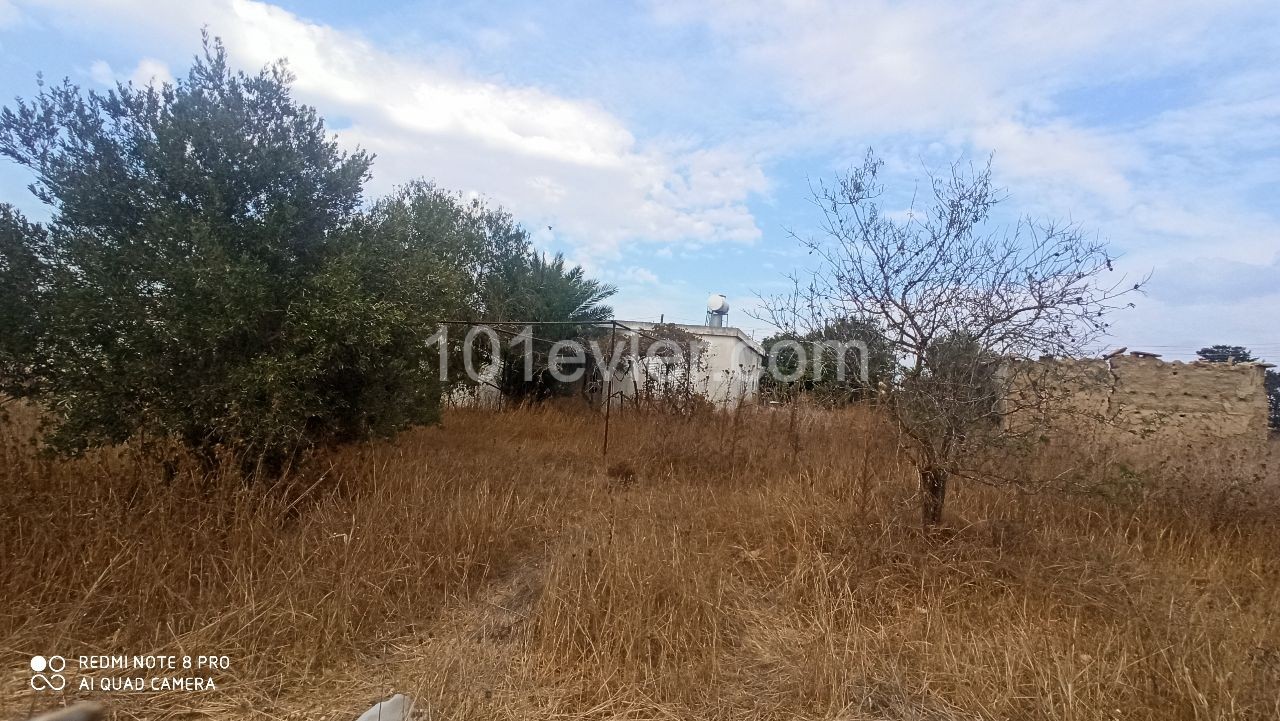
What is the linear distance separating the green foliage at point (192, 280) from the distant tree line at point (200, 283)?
0.01 metres

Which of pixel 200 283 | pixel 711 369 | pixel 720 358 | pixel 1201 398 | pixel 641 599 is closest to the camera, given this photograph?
pixel 641 599

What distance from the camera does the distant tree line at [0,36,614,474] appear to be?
4223 mm

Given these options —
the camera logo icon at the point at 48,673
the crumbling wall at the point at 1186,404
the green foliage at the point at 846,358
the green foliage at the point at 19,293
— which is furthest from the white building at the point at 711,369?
the camera logo icon at the point at 48,673

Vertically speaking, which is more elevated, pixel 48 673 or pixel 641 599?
pixel 641 599

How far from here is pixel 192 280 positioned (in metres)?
4.21

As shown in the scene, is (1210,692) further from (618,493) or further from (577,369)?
(577,369)

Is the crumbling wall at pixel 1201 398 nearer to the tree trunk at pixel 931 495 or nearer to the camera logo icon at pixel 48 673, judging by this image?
the tree trunk at pixel 931 495

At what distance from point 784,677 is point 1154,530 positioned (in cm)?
365

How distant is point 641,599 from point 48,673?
8.43 ft

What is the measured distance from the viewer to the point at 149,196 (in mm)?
4516

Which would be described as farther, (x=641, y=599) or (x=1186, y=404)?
(x=1186, y=404)

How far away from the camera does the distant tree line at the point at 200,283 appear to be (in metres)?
4.22

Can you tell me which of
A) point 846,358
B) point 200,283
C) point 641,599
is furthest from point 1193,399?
point 200,283

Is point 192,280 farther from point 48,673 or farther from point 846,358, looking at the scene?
point 846,358
